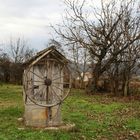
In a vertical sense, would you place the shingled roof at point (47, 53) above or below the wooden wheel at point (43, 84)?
above

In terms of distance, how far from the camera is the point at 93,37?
29938 mm

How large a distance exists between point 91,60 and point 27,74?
753 inches

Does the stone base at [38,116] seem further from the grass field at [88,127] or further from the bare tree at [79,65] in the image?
the bare tree at [79,65]

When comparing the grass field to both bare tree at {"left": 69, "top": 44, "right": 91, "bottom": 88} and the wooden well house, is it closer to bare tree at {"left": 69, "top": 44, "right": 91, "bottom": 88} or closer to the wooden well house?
the wooden well house

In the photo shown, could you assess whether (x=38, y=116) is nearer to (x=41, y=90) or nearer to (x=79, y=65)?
(x=41, y=90)

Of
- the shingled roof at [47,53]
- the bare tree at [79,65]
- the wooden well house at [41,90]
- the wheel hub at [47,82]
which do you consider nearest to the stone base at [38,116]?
the wooden well house at [41,90]

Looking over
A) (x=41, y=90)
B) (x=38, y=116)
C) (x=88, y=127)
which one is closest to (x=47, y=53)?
(x=41, y=90)

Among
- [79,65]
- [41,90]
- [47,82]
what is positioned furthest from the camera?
[79,65]

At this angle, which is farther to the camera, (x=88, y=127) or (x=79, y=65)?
(x=79, y=65)

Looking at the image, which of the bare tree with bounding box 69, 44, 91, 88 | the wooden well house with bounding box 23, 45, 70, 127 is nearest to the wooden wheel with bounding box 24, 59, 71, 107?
the wooden well house with bounding box 23, 45, 70, 127

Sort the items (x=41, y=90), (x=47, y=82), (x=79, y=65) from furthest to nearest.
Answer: (x=79, y=65), (x=41, y=90), (x=47, y=82)

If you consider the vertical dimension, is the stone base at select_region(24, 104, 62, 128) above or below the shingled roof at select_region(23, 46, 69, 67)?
below

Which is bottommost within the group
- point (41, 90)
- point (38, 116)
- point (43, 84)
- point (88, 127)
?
point (88, 127)

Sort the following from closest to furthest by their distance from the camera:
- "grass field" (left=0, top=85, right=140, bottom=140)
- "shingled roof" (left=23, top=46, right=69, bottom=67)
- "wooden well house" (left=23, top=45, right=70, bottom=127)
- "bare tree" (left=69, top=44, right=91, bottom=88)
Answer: "grass field" (left=0, top=85, right=140, bottom=140) < "shingled roof" (left=23, top=46, right=69, bottom=67) < "wooden well house" (left=23, top=45, right=70, bottom=127) < "bare tree" (left=69, top=44, right=91, bottom=88)
